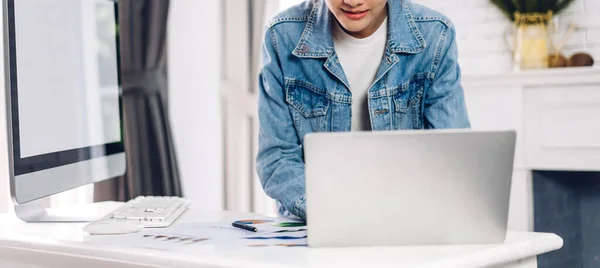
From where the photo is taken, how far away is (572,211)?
3.47 metres

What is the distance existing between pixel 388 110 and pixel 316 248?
2.10 ft

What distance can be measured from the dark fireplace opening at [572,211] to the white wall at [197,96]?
5.10 ft

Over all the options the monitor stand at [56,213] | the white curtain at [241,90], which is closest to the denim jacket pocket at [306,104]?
the monitor stand at [56,213]

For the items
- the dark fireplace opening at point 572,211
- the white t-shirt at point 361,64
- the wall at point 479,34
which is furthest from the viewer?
the wall at point 479,34

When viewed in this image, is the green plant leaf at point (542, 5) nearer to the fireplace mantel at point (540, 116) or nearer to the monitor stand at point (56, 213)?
the fireplace mantel at point (540, 116)

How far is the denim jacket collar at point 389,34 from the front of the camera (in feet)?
6.09

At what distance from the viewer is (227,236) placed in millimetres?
1472

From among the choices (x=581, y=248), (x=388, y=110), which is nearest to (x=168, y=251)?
(x=388, y=110)

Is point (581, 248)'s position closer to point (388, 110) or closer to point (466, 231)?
point (388, 110)

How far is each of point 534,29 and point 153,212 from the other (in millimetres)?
2315

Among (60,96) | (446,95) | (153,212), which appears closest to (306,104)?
(446,95)

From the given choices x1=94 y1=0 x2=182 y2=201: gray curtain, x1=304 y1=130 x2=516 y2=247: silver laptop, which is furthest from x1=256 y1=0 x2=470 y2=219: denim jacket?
x1=94 y1=0 x2=182 y2=201: gray curtain

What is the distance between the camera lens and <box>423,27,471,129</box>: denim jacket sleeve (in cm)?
184

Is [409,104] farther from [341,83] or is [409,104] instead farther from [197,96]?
[197,96]
